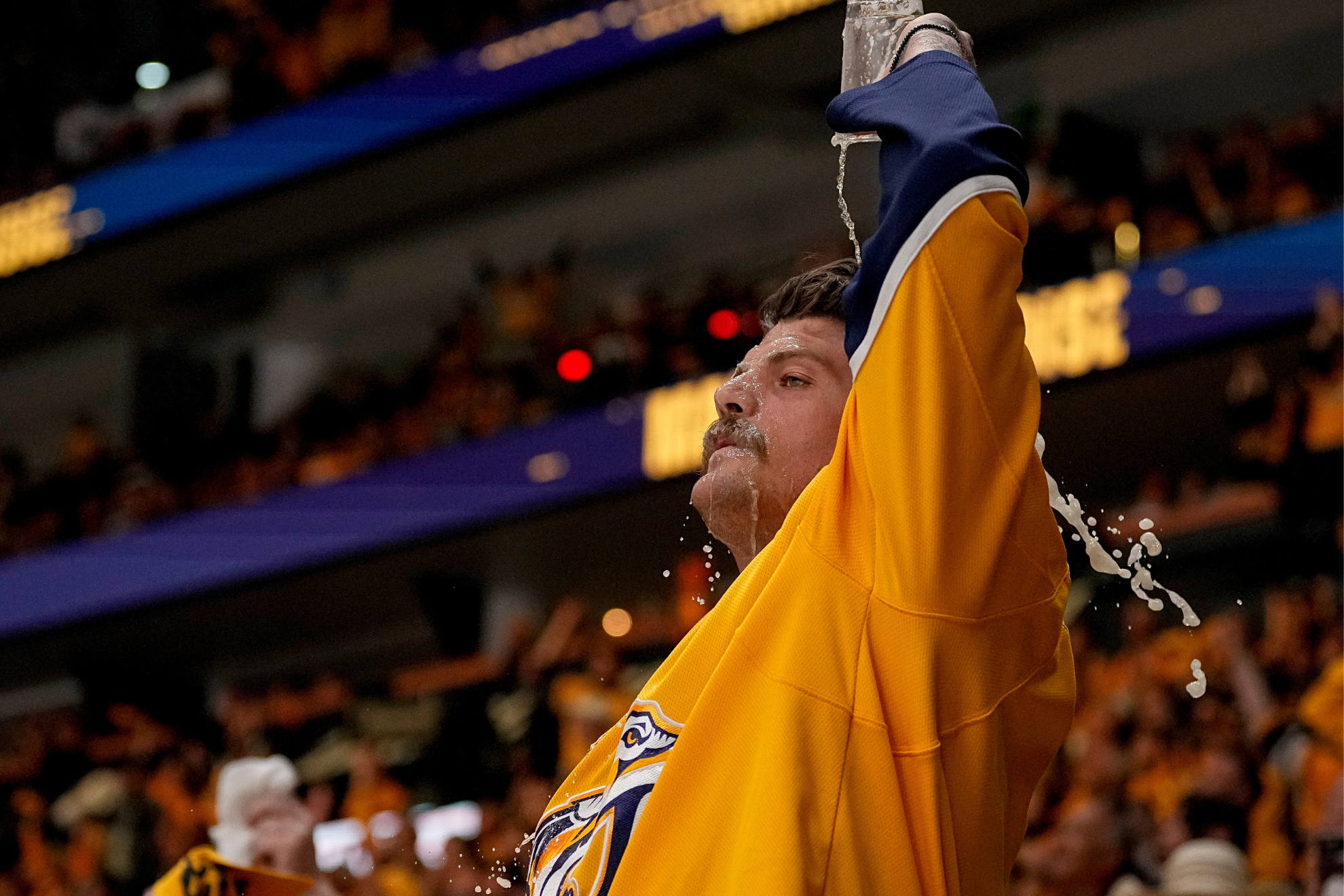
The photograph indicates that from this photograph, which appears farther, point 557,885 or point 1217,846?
point 1217,846

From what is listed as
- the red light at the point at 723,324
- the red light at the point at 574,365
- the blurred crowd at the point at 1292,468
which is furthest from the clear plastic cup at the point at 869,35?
the red light at the point at 574,365

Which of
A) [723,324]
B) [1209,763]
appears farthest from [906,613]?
[723,324]

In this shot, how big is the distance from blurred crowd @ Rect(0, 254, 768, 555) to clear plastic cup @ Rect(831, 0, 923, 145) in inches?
276

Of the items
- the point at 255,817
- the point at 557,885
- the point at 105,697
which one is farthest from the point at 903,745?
the point at 105,697

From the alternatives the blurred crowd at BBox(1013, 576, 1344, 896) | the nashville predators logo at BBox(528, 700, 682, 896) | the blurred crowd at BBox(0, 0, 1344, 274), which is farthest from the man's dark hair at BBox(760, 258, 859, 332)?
the blurred crowd at BBox(0, 0, 1344, 274)

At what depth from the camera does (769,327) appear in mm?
1925

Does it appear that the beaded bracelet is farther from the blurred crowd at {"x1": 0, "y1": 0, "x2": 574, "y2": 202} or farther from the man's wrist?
the blurred crowd at {"x1": 0, "y1": 0, "x2": 574, "y2": 202}

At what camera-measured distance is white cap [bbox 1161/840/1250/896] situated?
13.2ft

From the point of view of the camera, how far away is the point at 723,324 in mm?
9453

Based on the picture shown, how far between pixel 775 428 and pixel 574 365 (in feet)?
27.7

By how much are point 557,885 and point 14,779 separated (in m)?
10.1

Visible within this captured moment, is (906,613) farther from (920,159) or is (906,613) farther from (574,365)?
(574,365)

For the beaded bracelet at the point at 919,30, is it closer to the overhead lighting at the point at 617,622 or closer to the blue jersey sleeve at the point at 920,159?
the blue jersey sleeve at the point at 920,159

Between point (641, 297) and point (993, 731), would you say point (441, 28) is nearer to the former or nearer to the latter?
point (641, 297)
